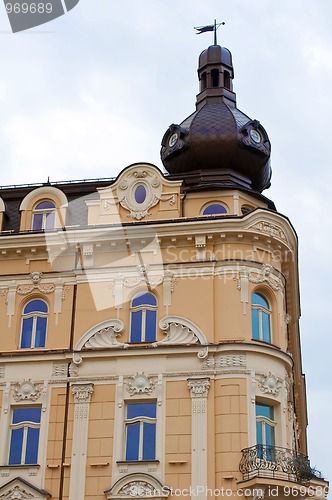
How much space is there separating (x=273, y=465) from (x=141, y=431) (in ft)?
13.5

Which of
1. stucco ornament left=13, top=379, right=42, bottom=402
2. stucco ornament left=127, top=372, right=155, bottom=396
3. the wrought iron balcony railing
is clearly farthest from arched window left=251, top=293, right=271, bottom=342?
stucco ornament left=13, top=379, right=42, bottom=402

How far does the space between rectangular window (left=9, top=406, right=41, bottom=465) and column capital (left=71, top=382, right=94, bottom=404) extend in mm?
1271

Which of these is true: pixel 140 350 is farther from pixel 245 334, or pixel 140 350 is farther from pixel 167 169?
pixel 167 169

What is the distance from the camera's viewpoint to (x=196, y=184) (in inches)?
1196

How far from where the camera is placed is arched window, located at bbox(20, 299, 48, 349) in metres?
28.2

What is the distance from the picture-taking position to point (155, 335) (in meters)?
27.4

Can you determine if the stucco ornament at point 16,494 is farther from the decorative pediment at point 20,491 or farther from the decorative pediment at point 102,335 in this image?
the decorative pediment at point 102,335

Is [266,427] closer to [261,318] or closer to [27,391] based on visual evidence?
[261,318]

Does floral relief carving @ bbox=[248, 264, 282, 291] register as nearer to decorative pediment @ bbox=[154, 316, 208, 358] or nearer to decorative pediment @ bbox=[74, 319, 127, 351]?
decorative pediment @ bbox=[154, 316, 208, 358]

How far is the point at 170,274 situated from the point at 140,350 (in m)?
2.78

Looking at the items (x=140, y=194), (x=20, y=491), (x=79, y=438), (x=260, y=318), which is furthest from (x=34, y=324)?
(x=260, y=318)

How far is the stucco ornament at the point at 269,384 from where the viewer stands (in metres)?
26.4

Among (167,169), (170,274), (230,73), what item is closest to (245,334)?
(170,274)

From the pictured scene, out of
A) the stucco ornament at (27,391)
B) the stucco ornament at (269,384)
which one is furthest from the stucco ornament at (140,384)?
the stucco ornament at (269,384)
